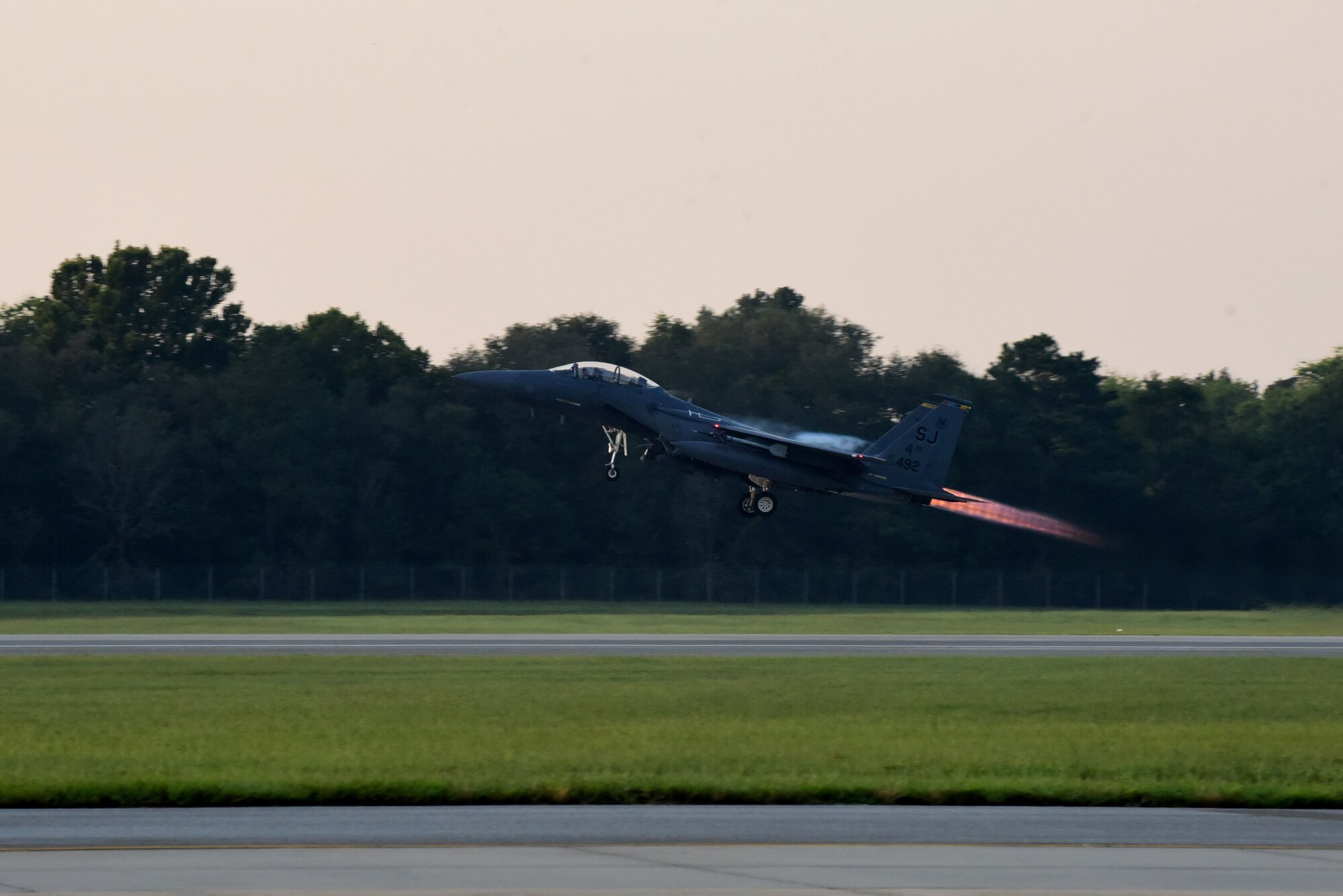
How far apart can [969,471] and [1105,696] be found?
54246 mm

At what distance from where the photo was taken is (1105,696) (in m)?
27.3

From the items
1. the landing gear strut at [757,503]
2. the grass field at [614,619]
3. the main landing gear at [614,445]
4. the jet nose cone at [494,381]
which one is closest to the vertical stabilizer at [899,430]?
the landing gear strut at [757,503]

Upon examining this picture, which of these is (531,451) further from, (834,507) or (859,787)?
(859,787)

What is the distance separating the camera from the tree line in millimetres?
75938

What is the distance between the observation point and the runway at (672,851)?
37.3 ft

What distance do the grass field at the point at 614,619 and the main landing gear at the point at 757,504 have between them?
340 centimetres

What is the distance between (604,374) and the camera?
45312mm

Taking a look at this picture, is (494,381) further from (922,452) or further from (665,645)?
(922,452)

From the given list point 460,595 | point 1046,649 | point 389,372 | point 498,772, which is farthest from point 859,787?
point 389,372

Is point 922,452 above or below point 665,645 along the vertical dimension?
above

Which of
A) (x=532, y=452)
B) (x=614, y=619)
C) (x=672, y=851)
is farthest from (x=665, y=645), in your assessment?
(x=532, y=452)

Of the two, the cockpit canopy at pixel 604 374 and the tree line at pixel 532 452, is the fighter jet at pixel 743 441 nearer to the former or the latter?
the cockpit canopy at pixel 604 374

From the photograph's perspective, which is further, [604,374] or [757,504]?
[757,504]

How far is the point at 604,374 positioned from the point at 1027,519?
34.4 metres
